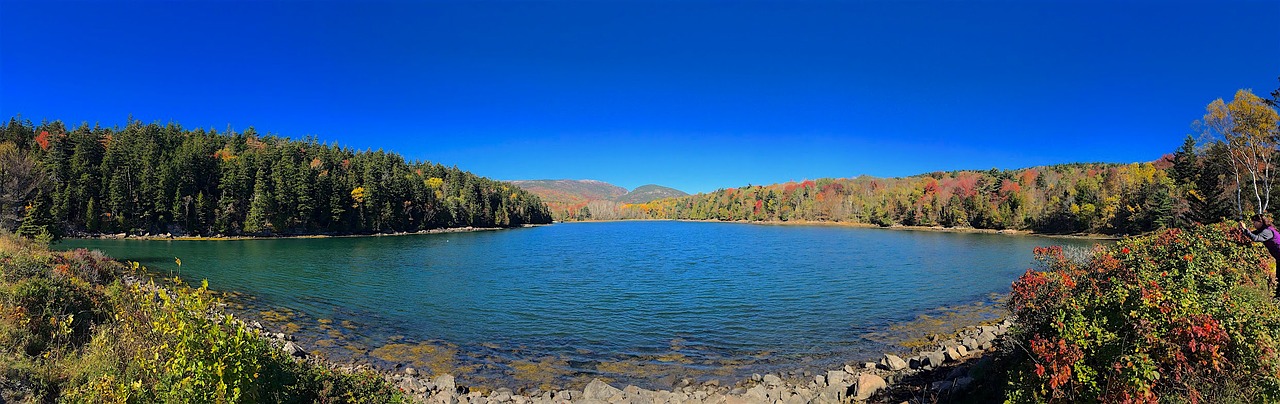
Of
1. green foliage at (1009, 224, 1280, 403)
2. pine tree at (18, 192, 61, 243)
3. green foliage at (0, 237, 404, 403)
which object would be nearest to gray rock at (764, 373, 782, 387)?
green foliage at (1009, 224, 1280, 403)

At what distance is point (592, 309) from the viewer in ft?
73.9

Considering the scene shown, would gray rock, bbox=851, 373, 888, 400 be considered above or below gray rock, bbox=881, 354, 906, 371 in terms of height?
above

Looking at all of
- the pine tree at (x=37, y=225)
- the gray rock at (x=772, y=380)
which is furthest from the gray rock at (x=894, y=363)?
the pine tree at (x=37, y=225)

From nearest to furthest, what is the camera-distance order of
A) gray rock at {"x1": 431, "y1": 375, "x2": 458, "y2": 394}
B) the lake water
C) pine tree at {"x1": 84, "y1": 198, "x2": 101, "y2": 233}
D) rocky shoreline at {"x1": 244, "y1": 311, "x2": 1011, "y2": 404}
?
rocky shoreline at {"x1": 244, "y1": 311, "x2": 1011, "y2": 404}
gray rock at {"x1": 431, "y1": 375, "x2": 458, "y2": 394}
the lake water
pine tree at {"x1": 84, "y1": 198, "x2": 101, "y2": 233}

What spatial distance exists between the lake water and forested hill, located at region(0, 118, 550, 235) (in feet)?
131

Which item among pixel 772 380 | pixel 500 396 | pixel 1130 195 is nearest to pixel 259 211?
pixel 500 396

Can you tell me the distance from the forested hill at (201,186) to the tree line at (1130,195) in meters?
100

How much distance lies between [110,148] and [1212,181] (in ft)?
474

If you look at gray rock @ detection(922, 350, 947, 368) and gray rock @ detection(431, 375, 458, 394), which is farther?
gray rock @ detection(922, 350, 947, 368)

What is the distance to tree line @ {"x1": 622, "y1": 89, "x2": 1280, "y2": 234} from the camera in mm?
26547

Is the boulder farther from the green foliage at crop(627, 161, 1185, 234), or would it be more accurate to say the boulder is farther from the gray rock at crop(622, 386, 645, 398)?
the green foliage at crop(627, 161, 1185, 234)

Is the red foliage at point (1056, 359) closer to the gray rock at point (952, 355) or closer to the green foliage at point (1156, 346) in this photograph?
the green foliage at point (1156, 346)

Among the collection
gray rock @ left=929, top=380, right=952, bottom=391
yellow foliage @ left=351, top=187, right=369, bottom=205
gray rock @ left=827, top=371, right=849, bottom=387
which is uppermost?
yellow foliage @ left=351, top=187, right=369, bottom=205

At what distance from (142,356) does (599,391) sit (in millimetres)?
8105
